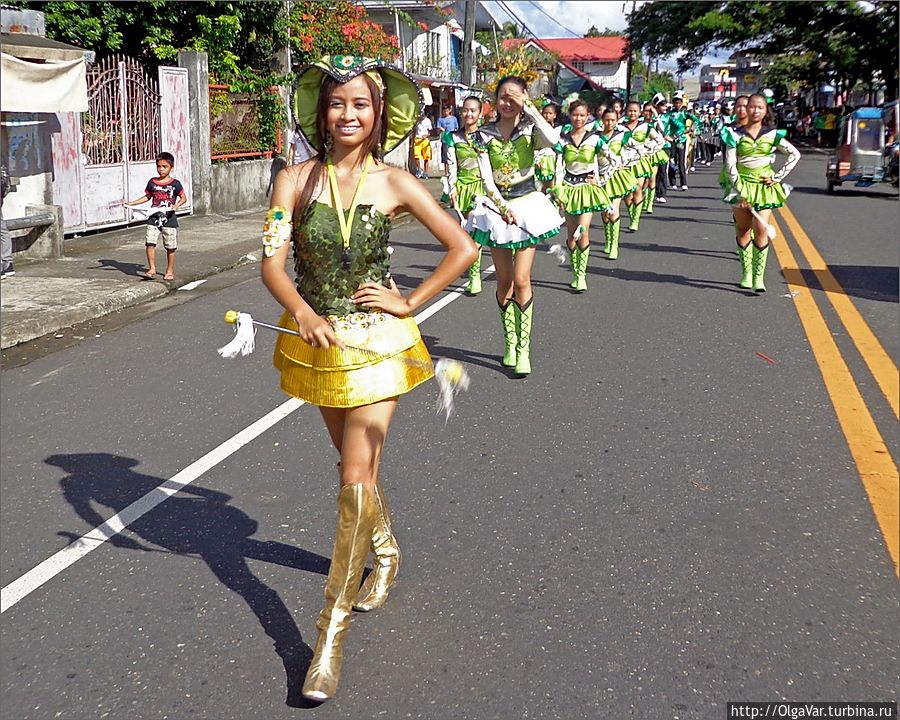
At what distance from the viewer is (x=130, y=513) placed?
201 inches

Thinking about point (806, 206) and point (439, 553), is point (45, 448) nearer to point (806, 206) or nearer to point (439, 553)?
point (439, 553)

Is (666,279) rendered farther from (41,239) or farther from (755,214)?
(41,239)

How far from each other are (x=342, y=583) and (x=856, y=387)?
483cm

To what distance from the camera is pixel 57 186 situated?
1491cm

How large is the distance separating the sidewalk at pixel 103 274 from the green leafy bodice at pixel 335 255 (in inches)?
244

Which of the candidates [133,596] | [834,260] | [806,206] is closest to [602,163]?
[834,260]

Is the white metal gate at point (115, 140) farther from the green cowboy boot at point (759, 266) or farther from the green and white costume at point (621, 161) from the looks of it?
the green cowboy boot at point (759, 266)

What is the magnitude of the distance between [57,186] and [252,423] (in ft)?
31.9

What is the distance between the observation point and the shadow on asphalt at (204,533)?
12.8 feet

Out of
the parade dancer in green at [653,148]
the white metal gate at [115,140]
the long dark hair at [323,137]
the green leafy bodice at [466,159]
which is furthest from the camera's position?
the white metal gate at [115,140]

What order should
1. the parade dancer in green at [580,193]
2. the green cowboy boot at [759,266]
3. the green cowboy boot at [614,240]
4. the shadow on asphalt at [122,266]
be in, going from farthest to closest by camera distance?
1. the green cowboy boot at [614,240]
2. the shadow on asphalt at [122,266]
3. the parade dancer in green at [580,193]
4. the green cowboy boot at [759,266]

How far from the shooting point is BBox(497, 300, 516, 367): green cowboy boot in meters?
7.63

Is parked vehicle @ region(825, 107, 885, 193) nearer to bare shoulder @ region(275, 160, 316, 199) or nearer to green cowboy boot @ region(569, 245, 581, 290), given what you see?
green cowboy boot @ region(569, 245, 581, 290)

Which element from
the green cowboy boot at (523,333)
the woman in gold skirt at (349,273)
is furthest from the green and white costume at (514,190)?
the woman in gold skirt at (349,273)
